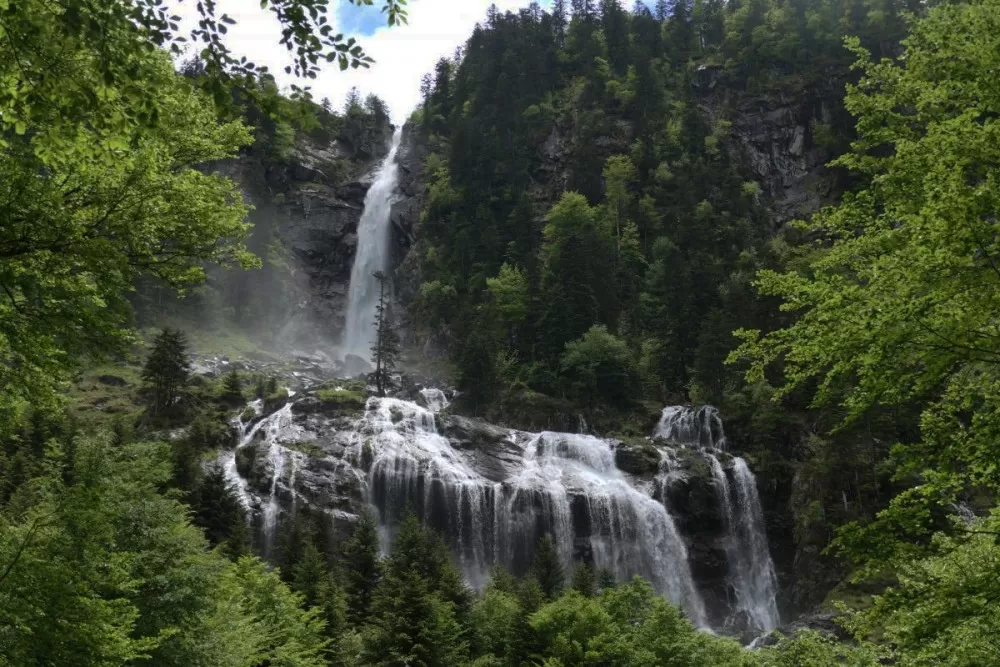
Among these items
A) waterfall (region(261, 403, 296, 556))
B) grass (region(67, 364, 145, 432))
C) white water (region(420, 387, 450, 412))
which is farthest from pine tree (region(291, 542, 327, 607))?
white water (region(420, 387, 450, 412))

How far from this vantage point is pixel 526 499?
4181 centimetres

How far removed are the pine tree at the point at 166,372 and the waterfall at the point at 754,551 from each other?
34769 mm

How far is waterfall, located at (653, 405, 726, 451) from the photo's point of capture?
49.8 metres

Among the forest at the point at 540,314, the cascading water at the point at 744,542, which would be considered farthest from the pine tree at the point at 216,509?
the cascading water at the point at 744,542

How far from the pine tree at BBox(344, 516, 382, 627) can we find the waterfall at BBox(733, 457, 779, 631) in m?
21.4

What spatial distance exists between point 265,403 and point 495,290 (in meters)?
26.3

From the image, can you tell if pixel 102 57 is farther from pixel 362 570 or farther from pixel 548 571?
pixel 548 571

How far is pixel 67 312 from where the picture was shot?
712cm

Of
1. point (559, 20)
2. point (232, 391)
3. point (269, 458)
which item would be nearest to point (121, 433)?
point (269, 458)

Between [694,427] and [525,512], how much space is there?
15.3 metres

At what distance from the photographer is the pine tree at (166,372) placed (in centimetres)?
4594

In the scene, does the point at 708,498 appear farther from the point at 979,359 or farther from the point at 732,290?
the point at 979,359

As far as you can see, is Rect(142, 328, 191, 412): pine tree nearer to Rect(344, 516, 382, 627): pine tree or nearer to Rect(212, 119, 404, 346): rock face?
Rect(344, 516, 382, 627): pine tree

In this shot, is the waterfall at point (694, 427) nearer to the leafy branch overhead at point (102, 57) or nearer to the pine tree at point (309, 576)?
the pine tree at point (309, 576)
